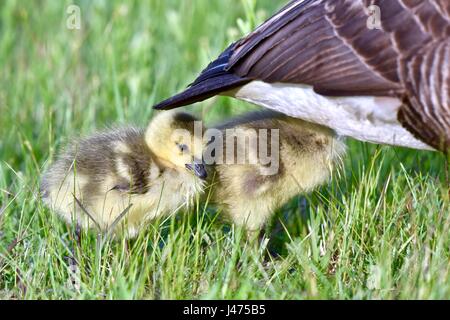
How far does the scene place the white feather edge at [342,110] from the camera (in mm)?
3543

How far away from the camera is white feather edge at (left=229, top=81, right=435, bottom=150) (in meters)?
3.54

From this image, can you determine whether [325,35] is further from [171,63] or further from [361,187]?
[171,63]

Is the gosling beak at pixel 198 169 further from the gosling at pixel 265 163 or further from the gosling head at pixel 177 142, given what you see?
the gosling at pixel 265 163

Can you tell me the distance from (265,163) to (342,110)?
0.45m

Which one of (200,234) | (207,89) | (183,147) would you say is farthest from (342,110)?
(200,234)

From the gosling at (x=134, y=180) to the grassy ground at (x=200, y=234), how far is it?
8 centimetres

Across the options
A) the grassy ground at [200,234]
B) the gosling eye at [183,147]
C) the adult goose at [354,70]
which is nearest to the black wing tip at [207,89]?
the adult goose at [354,70]

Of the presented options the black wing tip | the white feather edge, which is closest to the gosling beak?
the black wing tip

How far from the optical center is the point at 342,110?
3.64 metres

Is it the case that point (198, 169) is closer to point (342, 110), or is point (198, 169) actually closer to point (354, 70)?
point (342, 110)

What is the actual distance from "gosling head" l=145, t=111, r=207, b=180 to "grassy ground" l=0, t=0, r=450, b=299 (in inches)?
8.5

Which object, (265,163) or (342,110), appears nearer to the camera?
(342,110)

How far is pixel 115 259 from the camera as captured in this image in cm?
342

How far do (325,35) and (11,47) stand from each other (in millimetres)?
3218
